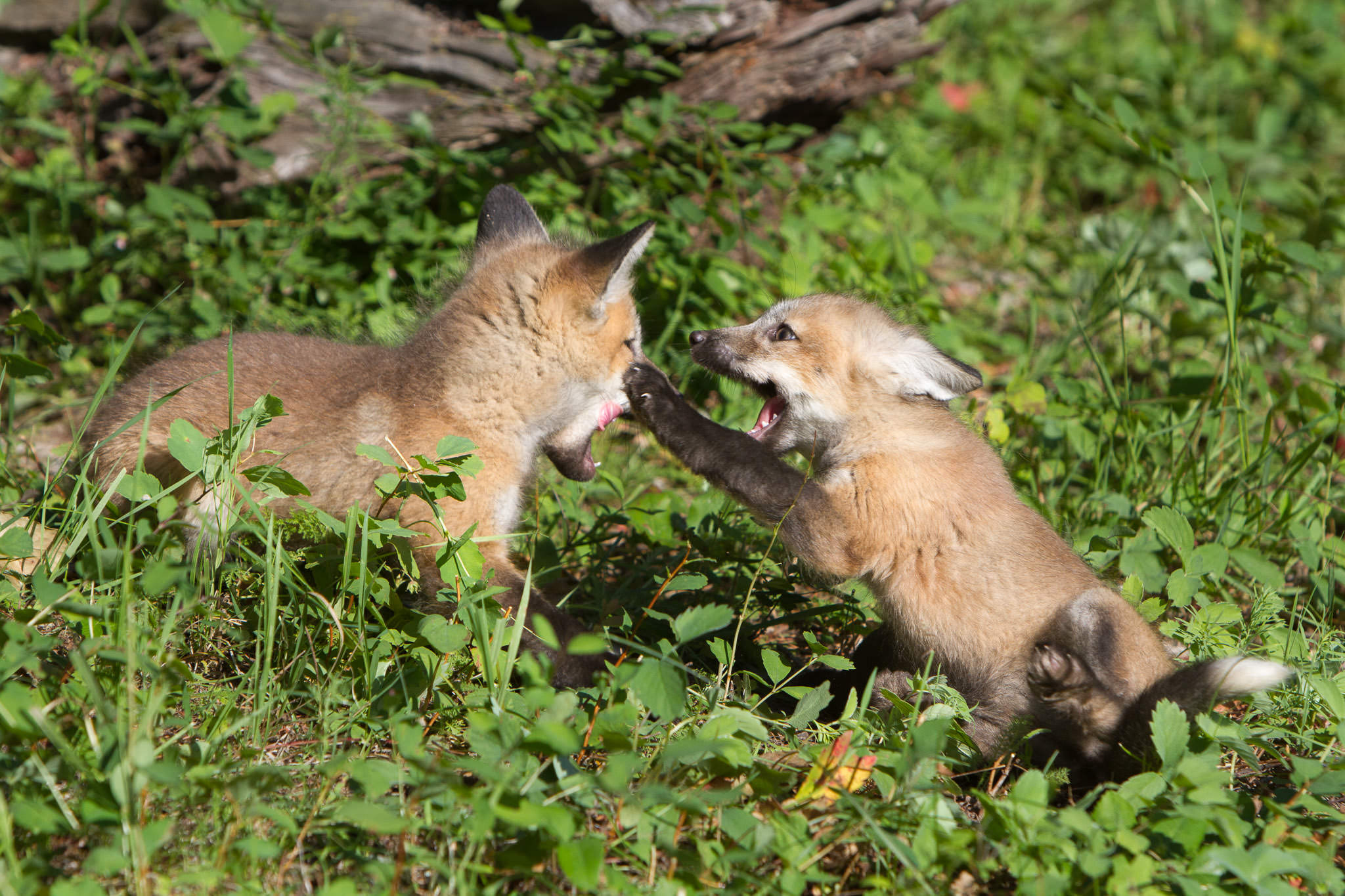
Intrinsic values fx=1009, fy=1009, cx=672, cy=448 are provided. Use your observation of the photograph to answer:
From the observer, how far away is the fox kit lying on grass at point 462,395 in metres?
3.39

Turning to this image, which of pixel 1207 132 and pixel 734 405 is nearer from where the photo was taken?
pixel 734 405

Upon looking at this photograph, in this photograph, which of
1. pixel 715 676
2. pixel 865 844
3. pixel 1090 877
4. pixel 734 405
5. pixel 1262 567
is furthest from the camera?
pixel 734 405

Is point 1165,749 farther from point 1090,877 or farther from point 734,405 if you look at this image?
point 734,405

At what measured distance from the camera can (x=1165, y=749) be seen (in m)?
2.71

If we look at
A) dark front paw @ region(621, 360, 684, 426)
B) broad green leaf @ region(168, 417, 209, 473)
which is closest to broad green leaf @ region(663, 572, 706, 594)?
dark front paw @ region(621, 360, 684, 426)

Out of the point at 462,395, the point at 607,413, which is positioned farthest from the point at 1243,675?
the point at 462,395

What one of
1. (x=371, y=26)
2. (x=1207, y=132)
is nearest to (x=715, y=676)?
(x=371, y=26)

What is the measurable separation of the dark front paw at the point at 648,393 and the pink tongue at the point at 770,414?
419 mm

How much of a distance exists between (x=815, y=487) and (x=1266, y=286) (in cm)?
465

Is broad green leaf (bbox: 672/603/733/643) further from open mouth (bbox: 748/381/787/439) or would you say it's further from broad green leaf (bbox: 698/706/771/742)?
open mouth (bbox: 748/381/787/439)

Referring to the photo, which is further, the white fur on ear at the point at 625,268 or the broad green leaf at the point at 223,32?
the broad green leaf at the point at 223,32

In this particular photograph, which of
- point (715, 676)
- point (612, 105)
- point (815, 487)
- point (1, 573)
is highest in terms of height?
point (612, 105)

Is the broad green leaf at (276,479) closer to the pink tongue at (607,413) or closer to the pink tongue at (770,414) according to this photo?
the pink tongue at (607,413)

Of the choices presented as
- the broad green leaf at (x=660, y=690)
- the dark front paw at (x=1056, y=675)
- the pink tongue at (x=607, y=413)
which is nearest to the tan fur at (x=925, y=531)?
the dark front paw at (x=1056, y=675)
